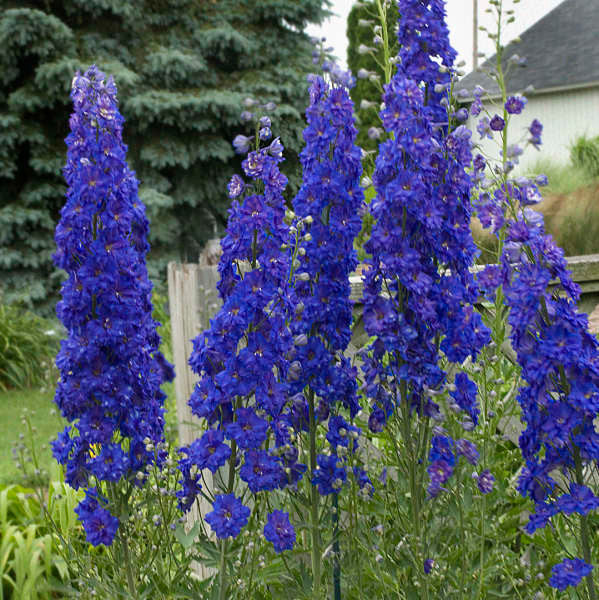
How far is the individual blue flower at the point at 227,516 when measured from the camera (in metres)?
1.91

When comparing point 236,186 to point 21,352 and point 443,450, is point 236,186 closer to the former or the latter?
point 443,450

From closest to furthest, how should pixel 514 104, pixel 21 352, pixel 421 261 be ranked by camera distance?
1. pixel 421 261
2. pixel 514 104
3. pixel 21 352

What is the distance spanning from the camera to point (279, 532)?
6.53ft

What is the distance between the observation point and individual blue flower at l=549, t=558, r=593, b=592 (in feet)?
5.86

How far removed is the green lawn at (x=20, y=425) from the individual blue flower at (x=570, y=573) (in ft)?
14.0

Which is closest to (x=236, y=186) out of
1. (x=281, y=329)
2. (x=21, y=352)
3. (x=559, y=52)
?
(x=281, y=329)

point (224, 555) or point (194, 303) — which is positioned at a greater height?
point (194, 303)

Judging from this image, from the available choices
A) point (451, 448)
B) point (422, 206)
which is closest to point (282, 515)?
point (451, 448)

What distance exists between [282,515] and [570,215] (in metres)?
A: 4.35

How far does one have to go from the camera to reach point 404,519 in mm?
2141

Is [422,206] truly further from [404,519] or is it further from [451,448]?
[404,519]

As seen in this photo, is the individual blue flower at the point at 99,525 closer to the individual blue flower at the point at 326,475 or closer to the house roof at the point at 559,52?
the individual blue flower at the point at 326,475

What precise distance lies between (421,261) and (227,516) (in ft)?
2.79

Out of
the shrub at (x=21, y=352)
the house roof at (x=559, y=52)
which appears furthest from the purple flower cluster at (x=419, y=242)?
the house roof at (x=559, y=52)
